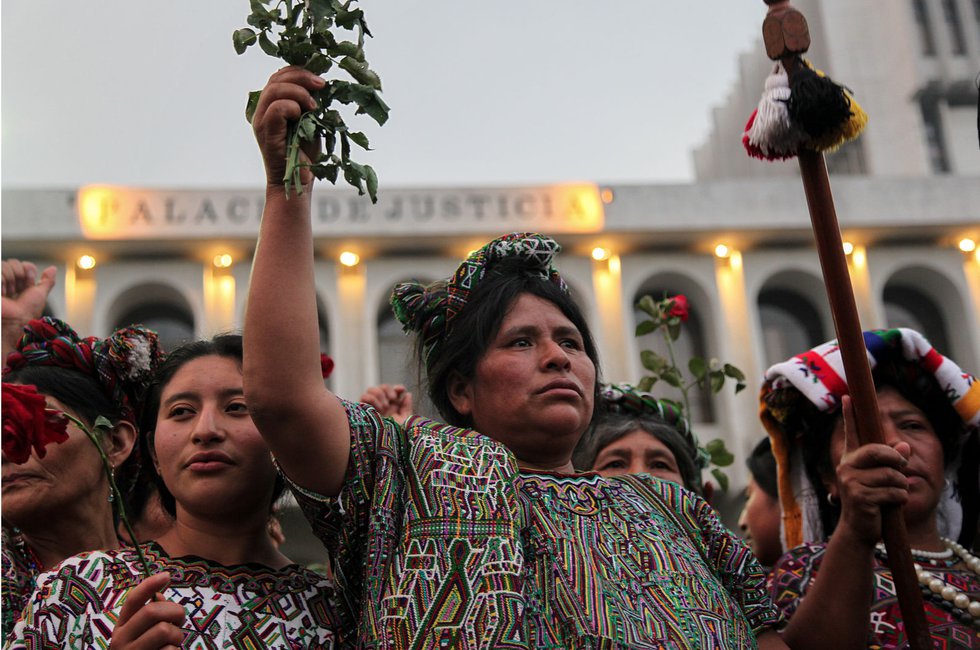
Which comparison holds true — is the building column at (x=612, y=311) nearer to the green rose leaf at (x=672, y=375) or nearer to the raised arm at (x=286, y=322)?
the green rose leaf at (x=672, y=375)

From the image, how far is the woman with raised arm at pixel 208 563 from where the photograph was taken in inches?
77.7

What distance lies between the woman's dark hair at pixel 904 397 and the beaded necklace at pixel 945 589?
25cm

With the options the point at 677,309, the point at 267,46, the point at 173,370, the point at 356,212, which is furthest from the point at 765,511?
the point at 356,212

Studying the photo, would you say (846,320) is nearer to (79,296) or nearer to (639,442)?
(639,442)

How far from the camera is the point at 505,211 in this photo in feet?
53.9

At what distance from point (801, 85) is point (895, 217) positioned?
1578 cm

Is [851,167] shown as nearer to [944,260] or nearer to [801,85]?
[944,260]

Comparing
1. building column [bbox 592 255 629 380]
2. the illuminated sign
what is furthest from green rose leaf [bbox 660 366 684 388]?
building column [bbox 592 255 629 380]

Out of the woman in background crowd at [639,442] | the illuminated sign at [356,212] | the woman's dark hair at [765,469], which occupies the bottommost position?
the woman's dark hair at [765,469]

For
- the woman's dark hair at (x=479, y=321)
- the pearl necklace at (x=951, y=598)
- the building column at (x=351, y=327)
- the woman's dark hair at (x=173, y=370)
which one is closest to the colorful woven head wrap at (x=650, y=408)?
the pearl necklace at (x=951, y=598)

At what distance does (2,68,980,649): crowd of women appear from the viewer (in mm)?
1715

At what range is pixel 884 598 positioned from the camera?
2395 millimetres

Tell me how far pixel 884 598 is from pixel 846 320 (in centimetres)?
75

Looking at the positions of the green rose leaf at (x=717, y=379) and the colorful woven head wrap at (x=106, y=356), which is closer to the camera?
the colorful woven head wrap at (x=106, y=356)
